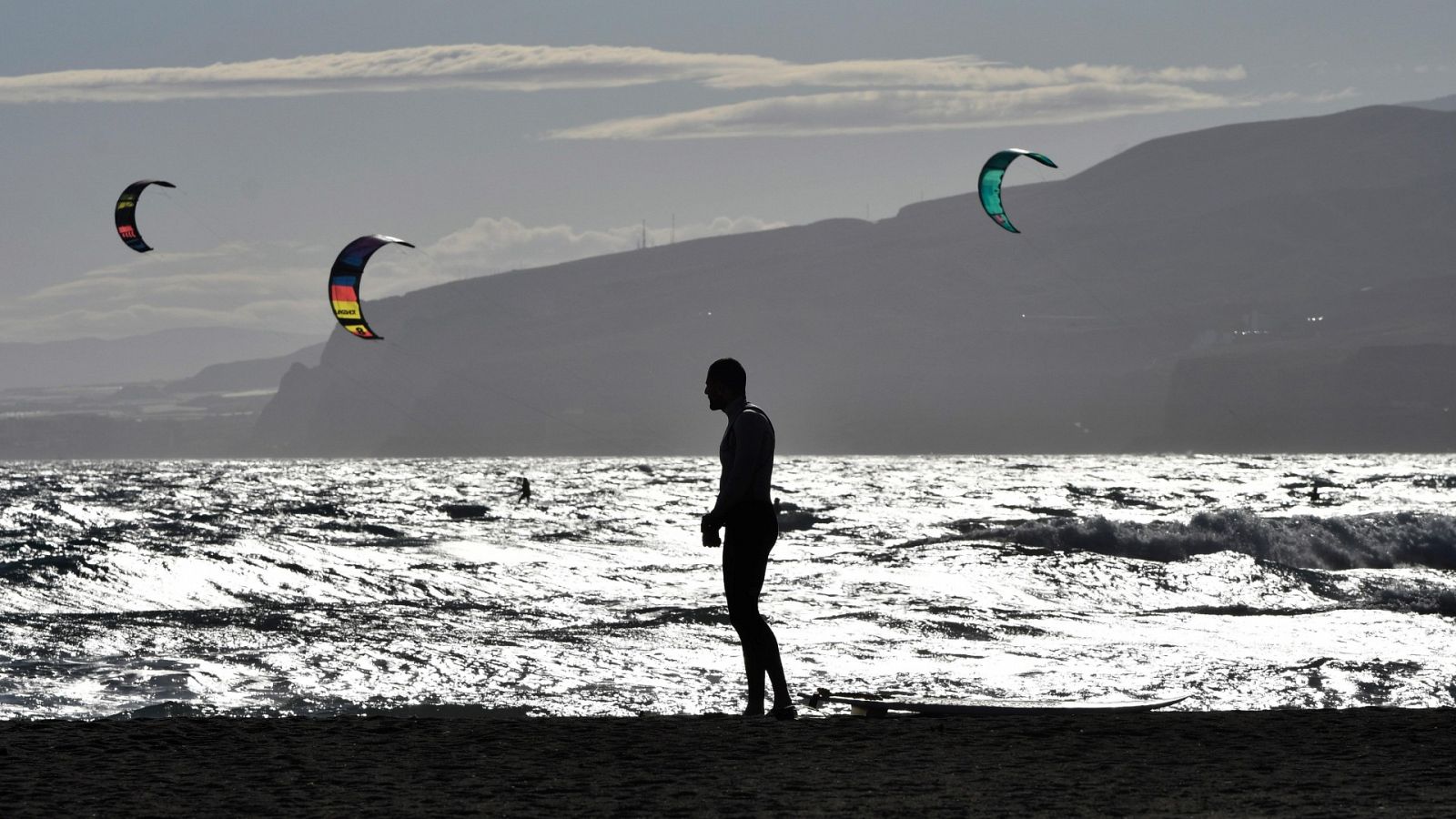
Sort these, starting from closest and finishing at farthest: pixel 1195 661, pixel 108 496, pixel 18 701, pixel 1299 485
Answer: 1. pixel 18 701
2. pixel 1195 661
3. pixel 108 496
4. pixel 1299 485

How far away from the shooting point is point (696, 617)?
15094 millimetres

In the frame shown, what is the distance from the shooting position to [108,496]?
6688 centimetres

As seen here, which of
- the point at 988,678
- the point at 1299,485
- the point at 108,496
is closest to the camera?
the point at 988,678

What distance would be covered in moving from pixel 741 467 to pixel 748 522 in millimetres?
297

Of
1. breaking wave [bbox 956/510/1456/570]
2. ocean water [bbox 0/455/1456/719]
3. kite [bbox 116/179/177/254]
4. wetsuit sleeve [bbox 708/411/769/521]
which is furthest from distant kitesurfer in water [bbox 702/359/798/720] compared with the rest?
kite [bbox 116/179/177/254]

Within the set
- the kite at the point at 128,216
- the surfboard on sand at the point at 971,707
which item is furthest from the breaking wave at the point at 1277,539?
the kite at the point at 128,216

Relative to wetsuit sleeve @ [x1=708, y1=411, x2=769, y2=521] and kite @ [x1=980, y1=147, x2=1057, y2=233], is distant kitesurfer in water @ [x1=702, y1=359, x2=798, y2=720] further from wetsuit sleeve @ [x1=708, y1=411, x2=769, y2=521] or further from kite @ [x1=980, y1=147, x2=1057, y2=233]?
kite @ [x1=980, y1=147, x2=1057, y2=233]

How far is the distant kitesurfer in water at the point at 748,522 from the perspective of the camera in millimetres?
7906

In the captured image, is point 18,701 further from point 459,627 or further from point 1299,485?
point 1299,485

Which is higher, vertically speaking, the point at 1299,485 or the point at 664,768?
the point at 664,768

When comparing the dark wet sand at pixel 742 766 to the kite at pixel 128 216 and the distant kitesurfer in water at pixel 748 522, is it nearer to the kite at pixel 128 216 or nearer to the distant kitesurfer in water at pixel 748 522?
the distant kitesurfer in water at pixel 748 522

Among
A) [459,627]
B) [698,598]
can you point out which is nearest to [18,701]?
[459,627]

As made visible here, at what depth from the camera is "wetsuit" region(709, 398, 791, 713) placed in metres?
7.91

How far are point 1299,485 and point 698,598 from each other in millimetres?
62982
